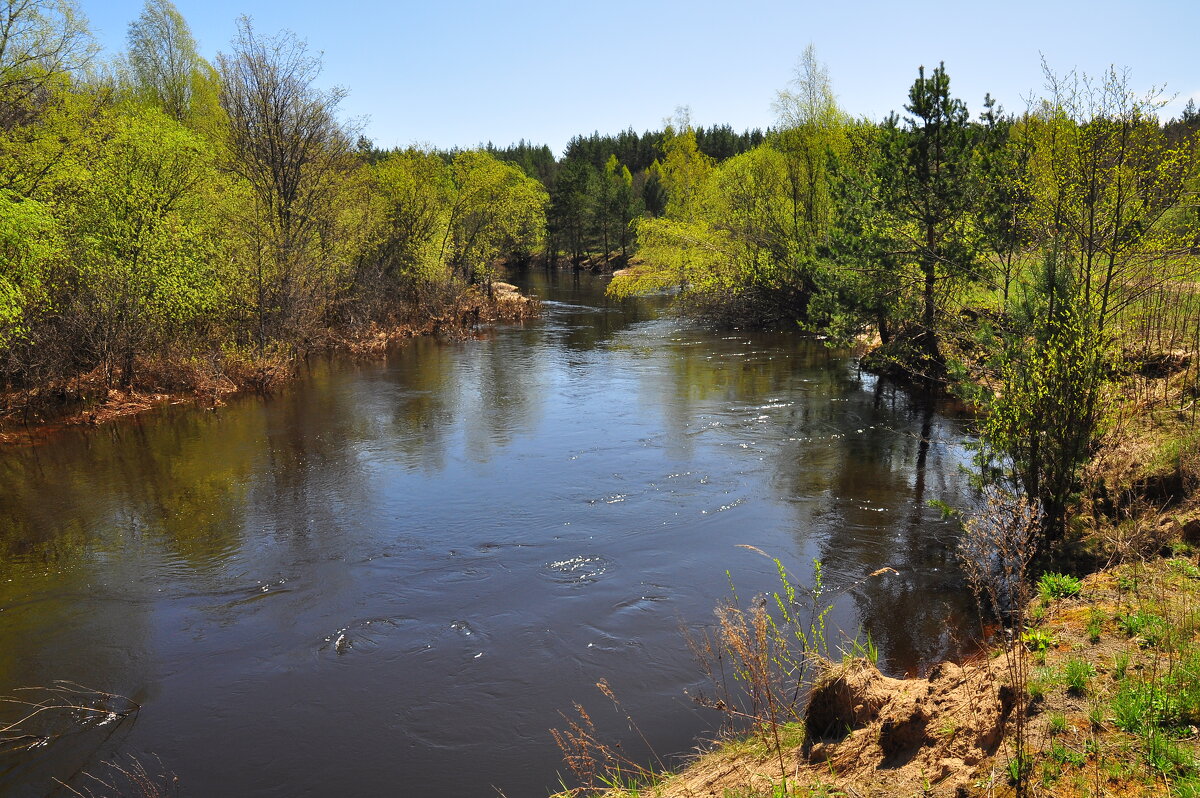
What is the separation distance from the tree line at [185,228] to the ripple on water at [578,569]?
40.5 feet

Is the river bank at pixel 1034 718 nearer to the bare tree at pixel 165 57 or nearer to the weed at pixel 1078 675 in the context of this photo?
the weed at pixel 1078 675

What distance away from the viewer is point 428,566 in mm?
11898

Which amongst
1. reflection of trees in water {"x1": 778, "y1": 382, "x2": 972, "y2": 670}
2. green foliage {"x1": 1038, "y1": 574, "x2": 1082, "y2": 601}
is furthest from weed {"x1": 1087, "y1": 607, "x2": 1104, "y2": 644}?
reflection of trees in water {"x1": 778, "y1": 382, "x2": 972, "y2": 670}

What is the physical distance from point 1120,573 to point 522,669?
7.07 m

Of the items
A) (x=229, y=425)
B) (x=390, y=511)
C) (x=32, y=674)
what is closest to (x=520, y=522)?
(x=390, y=511)

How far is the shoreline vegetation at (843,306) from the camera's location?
19.5ft

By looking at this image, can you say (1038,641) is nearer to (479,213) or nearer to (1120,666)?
(1120,666)

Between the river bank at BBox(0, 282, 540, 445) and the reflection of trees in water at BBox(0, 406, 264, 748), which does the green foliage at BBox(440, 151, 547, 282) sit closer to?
the river bank at BBox(0, 282, 540, 445)

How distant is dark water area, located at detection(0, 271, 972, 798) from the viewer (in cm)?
798

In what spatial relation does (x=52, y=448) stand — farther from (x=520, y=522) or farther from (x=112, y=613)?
(x=520, y=522)

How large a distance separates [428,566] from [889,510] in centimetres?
830

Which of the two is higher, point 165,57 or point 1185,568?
point 165,57

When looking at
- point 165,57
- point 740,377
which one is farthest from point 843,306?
point 165,57

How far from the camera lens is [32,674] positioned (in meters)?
9.03
